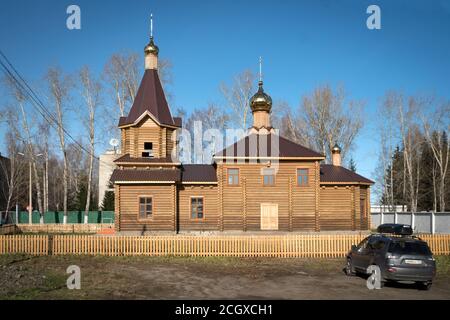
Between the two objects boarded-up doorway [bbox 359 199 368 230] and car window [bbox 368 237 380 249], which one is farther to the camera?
boarded-up doorway [bbox 359 199 368 230]

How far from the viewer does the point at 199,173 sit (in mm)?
31016

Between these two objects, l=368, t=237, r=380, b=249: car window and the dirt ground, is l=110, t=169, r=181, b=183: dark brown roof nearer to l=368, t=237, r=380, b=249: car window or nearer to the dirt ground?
the dirt ground

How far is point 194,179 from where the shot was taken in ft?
97.8

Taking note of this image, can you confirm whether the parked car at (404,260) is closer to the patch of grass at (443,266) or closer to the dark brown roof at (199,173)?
the patch of grass at (443,266)

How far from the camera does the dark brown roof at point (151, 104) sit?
31.3 m

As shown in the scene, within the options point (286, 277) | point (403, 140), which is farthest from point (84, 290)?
point (403, 140)

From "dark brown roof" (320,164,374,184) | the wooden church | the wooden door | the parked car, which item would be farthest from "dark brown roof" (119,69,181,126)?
the parked car

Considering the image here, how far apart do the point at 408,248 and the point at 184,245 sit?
10.5 metres

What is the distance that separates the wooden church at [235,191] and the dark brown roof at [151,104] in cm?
36

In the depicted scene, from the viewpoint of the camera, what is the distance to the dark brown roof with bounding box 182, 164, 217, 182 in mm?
29797

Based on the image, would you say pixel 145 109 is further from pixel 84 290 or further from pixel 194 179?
pixel 84 290

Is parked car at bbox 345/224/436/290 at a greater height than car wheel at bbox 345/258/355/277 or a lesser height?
greater

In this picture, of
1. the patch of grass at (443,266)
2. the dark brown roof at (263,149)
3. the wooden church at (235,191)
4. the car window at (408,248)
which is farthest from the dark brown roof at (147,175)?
the car window at (408,248)

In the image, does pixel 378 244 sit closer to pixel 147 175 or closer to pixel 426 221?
pixel 147 175
